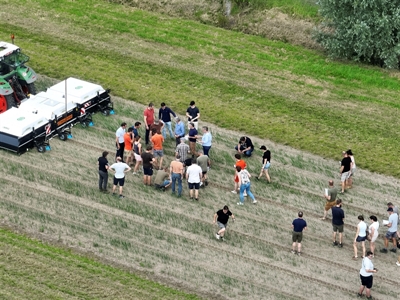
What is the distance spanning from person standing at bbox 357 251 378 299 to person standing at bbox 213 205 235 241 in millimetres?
4207

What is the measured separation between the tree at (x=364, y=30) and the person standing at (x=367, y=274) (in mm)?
14095

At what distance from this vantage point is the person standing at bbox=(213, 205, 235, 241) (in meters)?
26.4

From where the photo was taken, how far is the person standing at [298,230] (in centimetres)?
2600

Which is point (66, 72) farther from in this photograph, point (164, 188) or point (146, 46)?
point (164, 188)

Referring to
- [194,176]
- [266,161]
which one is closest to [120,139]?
[194,176]

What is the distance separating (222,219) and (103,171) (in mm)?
4237

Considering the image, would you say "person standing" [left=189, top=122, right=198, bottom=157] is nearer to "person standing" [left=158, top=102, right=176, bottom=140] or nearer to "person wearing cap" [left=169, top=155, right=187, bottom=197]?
"person standing" [left=158, top=102, right=176, bottom=140]

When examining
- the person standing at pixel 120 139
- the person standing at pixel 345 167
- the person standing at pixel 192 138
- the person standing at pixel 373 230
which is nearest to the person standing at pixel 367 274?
the person standing at pixel 373 230

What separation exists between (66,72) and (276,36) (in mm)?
9908

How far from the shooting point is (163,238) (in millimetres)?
26578

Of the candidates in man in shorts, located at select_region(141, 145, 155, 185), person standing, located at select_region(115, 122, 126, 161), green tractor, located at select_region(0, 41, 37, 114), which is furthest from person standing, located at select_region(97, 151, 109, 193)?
green tractor, located at select_region(0, 41, 37, 114)

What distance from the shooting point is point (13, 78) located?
107 feet

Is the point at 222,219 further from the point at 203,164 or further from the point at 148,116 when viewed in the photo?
the point at 148,116

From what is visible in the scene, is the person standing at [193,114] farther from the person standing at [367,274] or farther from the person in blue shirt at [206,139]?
the person standing at [367,274]
